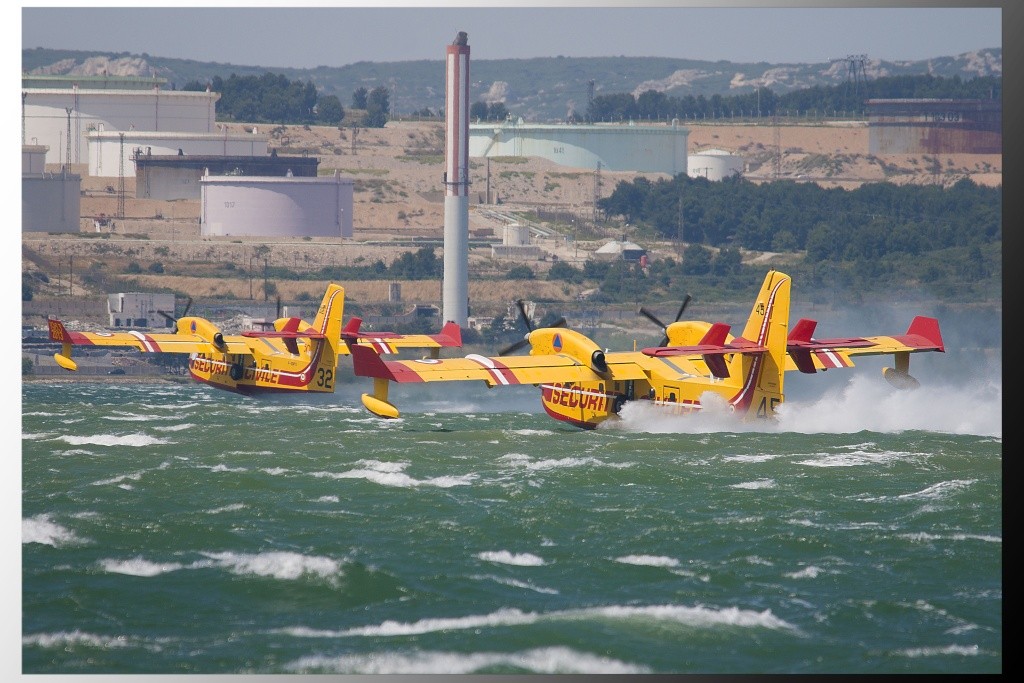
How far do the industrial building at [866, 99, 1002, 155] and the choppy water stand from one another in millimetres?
110594

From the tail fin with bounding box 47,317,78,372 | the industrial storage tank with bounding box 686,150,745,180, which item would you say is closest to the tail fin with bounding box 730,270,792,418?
the tail fin with bounding box 47,317,78,372

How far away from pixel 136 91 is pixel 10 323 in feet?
516

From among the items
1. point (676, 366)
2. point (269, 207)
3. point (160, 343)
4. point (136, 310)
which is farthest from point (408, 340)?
point (269, 207)

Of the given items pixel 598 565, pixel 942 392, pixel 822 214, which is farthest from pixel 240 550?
pixel 822 214

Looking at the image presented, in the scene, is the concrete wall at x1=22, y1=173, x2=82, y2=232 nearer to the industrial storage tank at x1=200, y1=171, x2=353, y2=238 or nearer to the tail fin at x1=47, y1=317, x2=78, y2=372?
the industrial storage tank at x1=200, y1=171, x2=353, y2=238

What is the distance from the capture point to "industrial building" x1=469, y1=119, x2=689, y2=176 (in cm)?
19375

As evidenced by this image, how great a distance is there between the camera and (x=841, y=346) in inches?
2104

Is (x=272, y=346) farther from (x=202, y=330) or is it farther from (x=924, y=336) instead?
(x=924, y=336)

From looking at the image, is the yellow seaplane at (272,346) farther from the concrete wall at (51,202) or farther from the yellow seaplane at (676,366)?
the concrete wall at (51,202)

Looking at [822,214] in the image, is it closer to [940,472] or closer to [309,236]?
[309,236]

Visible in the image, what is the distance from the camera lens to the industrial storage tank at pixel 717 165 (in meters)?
190

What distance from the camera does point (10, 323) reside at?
83.6ft

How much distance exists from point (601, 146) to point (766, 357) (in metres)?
147

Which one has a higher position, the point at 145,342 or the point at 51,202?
the point at 51,202
